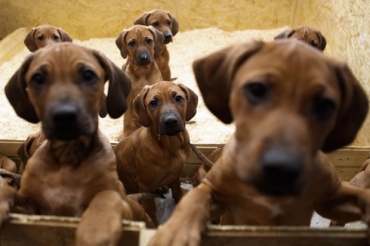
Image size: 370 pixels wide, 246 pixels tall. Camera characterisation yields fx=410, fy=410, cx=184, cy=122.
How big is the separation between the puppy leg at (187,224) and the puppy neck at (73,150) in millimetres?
781

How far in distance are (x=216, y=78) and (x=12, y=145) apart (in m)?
2.93

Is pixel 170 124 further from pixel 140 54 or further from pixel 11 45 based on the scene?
pixel 11 45

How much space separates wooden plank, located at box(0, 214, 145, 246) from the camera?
214cm

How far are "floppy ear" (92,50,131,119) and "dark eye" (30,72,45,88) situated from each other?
40 cm

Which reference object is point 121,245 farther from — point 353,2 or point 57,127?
point 353,2

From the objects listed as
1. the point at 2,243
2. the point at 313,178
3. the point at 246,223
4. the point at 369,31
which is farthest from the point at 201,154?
the point at 369,31

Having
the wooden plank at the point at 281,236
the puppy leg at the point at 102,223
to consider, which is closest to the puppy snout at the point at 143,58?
the puppy leg at the point at 102,223

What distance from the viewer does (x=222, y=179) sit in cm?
240

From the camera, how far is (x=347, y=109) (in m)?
2.12

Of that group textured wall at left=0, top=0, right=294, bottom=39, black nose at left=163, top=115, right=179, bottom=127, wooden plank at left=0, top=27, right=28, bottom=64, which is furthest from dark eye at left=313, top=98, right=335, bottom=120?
textured wall at left=0, top=0, right=294, bottom=39

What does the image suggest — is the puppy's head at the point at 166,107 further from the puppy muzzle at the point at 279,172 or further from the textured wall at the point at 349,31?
the textured wall at the point at 349,31

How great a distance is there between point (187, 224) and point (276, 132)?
63 cm

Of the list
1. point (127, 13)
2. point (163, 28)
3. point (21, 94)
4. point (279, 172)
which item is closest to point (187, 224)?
point (279, 172)

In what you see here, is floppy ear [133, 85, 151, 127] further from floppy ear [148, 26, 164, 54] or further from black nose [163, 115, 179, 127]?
floppy ear [148, 26, 164, 54]
